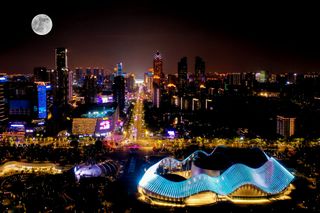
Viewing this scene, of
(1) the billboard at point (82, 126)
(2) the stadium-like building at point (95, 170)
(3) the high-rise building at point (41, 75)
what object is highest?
(3) the high-rise building at point (41, 75)

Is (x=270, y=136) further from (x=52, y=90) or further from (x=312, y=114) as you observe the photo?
(x=52, y=90)

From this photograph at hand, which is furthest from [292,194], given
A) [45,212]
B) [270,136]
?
[270,136]

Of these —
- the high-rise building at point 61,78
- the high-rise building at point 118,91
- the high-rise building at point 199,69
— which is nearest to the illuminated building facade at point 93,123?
the high-rise building at point 118,91

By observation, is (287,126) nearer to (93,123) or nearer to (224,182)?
(93,123)

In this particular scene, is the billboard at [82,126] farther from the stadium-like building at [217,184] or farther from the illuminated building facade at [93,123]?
the stadium-like building at [217,184]

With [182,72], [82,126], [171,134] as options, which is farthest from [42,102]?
[182,72]

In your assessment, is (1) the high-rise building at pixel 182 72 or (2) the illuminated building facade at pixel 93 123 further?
(1) the high-rise building at pixel 182 72

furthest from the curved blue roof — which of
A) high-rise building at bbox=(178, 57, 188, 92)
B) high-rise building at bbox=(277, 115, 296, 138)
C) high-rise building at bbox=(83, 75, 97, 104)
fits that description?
high-rise building at bbox=(178, 57, 188, 92)
